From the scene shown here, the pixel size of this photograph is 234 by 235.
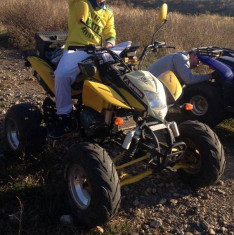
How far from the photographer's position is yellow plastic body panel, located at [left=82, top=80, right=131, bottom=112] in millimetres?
3494

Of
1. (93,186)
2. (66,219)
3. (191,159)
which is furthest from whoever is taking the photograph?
(191,159)

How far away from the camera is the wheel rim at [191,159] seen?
13.0 feet

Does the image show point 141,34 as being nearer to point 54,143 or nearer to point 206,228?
point 54,143

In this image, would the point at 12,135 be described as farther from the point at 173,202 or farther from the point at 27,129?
the point at 173,202

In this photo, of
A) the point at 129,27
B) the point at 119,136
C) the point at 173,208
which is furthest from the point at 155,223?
the point at 129,27

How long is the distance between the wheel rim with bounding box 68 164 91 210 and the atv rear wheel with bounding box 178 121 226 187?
1161 mm

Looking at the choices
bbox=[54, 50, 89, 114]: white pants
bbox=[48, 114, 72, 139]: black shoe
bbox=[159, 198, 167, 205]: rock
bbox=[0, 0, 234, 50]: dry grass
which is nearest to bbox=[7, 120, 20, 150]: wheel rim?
bbox=[48, 114, 72, 139]: black shoe

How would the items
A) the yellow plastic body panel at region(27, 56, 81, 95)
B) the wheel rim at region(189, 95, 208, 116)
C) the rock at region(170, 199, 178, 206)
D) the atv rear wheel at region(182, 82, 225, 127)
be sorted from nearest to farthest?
1. the rock at region(170, 199, 178, 206)
2. the yellow plastic body panel at region(27, 56, 81, 95)
3. the atv rear wheel at region(182, 82, 225, 127)
4. the wheel rim at region(189, 95, 208, 116)

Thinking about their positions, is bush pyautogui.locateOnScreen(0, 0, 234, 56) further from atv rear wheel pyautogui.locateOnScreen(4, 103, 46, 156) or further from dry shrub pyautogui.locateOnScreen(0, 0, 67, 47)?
atv rear wheel pyautogui.locateOnScreen(4, 103, 46, 156)

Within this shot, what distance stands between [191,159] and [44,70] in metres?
2.20

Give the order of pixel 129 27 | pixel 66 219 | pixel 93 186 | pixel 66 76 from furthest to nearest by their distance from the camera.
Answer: pixel 129 27 → pixel 66 76 → pixel 66 219 → pixel 93 186

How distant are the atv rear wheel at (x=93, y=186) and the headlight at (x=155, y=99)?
0.67 m

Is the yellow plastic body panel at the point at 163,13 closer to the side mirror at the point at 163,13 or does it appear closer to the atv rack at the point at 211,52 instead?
the side mirror at the point at 163,13

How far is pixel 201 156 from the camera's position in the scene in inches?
153
